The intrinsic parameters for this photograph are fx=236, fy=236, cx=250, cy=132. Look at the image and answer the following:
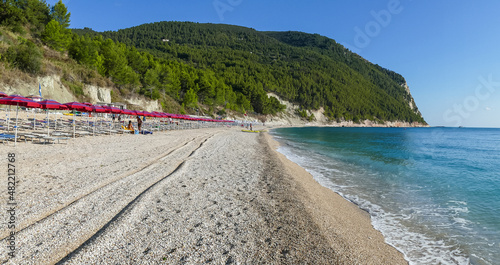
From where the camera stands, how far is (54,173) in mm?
7250

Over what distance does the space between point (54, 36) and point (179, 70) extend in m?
35.8

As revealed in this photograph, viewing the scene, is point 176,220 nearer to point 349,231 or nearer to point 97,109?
point 349,231

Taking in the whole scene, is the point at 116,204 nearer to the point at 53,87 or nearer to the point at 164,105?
the point at 53,87

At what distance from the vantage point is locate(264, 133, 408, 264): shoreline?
4.15 m

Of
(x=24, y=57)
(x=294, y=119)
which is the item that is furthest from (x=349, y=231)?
(x=294, y=119)

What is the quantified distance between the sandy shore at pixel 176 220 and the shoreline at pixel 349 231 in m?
0.03

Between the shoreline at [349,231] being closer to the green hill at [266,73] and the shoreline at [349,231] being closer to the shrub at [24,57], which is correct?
the shrub at [24,57]

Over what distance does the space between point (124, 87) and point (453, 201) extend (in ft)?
177

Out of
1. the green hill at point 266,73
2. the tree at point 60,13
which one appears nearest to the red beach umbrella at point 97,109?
the tree at point 60,13

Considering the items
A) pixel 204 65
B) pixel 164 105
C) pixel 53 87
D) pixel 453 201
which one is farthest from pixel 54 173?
pixel 204 65

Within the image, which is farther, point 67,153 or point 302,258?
point 67,153

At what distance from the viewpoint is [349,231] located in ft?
16.6

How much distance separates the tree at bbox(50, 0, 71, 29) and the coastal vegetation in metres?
0.20

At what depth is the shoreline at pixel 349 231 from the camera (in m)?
4.15
